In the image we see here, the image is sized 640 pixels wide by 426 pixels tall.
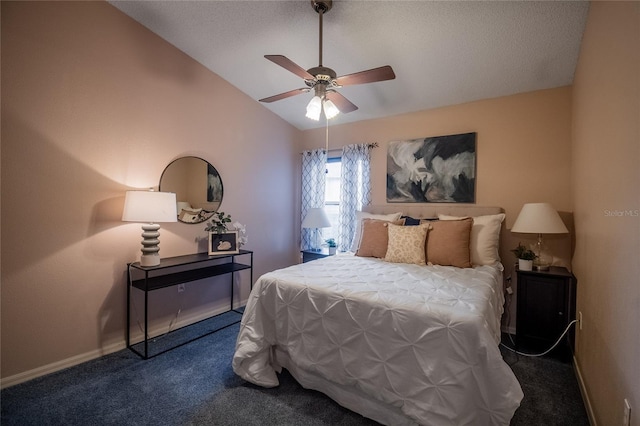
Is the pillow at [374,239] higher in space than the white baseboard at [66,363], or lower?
higher

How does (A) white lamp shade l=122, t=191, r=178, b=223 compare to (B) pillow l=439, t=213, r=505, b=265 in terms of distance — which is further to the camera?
(B) pillow l=439, t=213, r=505, b=265

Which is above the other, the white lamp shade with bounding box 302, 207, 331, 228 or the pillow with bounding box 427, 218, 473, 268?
the white lamp shade with bounding box 302, 207, 331, 228

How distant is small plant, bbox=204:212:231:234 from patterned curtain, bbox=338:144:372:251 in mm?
1565

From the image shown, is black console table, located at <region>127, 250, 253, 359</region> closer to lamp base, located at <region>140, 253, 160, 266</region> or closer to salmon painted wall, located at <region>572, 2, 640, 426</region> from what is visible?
lamp base, located at <region>140, 253, 160, 266</region>

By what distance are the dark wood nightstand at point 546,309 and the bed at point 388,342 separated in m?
0.44

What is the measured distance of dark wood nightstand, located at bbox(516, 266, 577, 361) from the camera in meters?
2.37

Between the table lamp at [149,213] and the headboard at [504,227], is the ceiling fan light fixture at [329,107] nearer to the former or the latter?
the table lamp at [149,213]

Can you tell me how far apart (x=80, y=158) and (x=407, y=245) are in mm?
2919

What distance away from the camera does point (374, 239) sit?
3037mm

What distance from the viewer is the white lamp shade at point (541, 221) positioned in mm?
2396

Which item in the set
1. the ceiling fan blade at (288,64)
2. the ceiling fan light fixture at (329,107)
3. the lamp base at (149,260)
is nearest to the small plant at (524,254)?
the ceiling fan light fixture at (329,107)

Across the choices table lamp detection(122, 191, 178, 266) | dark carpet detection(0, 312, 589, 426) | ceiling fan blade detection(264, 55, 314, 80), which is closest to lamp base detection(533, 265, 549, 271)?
dark carpet detection(0, 312, 589, 426)

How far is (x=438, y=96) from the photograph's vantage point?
10.4ft

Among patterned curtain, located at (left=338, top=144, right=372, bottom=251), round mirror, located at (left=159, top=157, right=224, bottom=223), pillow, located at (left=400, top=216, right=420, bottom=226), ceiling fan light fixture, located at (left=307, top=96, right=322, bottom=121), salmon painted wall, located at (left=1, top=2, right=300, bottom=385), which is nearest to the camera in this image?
salmon painted wall, located at (left=1, top=2, right=300, bottom=385)
